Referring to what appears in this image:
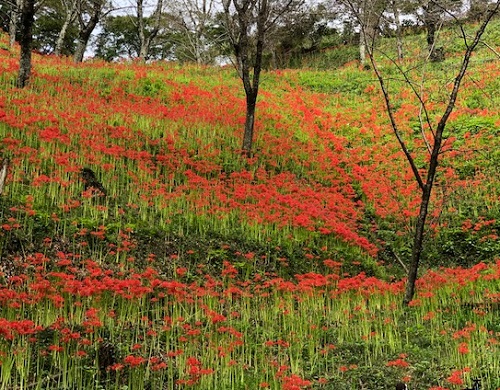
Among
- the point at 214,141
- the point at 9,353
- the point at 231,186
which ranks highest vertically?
the point at 214,141

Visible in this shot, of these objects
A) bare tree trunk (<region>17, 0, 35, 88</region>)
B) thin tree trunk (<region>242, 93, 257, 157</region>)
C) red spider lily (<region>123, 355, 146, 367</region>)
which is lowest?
red spider lily (<region>123, 355, 146, 367</region>)

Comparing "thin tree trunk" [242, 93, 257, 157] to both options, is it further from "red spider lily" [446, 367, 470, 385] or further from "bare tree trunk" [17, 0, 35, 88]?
"red spider lily" [446, 367, 470, 385]

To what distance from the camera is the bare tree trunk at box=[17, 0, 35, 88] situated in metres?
14.6

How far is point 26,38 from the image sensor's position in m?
14.5

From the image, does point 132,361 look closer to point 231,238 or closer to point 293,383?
point 293,383

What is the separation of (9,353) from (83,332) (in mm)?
1042

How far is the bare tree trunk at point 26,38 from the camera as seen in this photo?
14.6 meters

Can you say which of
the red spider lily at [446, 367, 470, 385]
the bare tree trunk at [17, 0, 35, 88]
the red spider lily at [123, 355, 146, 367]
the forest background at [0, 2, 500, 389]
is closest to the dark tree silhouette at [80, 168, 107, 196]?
the forest background at [0, 2, 500, 389]

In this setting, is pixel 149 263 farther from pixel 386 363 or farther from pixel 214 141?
pixel 214 141

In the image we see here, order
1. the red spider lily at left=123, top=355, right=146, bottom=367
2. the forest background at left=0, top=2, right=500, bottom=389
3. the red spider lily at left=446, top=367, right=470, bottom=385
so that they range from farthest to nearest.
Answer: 1. the forest background at left=0, top=2, right=500, bottom=389
2. the red spider lily at left=446, top=367, right=470, bottom=385
3. the red spider lily at left=123, top=355, right=146, bottom=367

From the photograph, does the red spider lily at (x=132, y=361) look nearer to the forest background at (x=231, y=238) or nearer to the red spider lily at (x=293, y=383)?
the forest background at (x=231, y=238)

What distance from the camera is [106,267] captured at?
305 inches

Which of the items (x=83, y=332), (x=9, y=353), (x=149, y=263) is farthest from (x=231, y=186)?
(x=9, y=353)

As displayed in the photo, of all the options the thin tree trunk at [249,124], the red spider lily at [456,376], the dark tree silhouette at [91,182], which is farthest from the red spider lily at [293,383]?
the thin tree trunk at [249,124]
